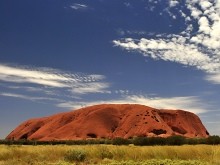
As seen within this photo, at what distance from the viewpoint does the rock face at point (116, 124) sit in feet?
434

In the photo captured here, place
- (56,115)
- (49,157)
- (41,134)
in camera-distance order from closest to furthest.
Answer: (49,157)
(41,134)
(56,115)

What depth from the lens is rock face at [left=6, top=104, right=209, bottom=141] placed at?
132 meters

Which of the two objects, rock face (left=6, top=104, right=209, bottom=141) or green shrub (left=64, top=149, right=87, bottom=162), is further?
rock face (left=6, top=104, right=209, bottom=141)

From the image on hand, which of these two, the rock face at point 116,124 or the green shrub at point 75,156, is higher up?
the rock face at point 116,124

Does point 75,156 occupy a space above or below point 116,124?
below

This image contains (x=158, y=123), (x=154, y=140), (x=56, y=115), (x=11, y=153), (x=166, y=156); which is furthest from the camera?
(x=56, y=115)

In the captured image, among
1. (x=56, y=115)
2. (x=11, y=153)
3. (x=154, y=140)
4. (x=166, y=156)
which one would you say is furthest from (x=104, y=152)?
(x=56, y=115)

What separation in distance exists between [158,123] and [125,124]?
11937 millimetres

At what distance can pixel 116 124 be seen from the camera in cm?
14188

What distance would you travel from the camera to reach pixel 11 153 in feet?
84.4

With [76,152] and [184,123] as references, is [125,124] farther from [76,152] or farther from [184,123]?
[76,152]

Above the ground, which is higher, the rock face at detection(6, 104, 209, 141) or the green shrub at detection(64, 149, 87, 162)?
the rock face at detection(6, 104, 209, 141)

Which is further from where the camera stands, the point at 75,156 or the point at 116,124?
the point at 116,124

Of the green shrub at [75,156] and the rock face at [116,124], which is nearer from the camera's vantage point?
the green shrub at [75,156]
